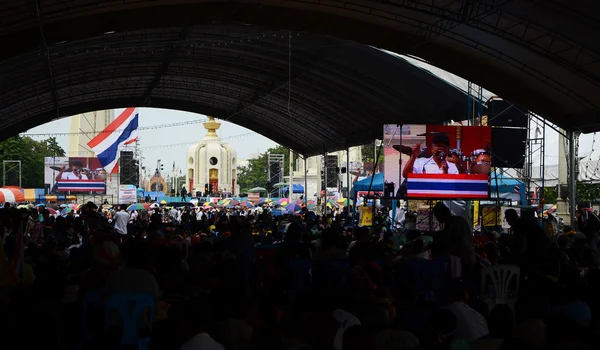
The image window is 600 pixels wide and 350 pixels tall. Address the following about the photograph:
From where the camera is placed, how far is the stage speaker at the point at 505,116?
78.3 ft

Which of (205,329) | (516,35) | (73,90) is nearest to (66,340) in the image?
(205,329)

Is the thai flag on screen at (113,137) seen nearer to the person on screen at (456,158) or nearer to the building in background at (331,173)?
the building in background at (331,173)

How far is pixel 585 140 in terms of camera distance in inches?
1550

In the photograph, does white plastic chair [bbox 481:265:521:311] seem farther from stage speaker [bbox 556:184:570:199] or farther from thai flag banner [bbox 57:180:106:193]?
thai flag banner [bbox 57:180:106:193]

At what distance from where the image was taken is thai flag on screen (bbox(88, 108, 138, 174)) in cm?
5344

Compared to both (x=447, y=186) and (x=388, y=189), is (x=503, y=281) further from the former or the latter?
(x=388, y=189)

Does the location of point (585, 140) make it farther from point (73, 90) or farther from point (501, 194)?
point (73, 90)

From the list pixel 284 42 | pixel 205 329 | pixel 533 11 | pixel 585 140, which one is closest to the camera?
pixel 205 329

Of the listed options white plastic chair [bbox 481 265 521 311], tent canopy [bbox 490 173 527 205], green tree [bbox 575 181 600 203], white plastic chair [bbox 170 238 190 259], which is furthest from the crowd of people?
green tree [bbox 575 181 600 203]

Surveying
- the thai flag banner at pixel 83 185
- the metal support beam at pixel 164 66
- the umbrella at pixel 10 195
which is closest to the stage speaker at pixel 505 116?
the metal support beam at pixel 164 66

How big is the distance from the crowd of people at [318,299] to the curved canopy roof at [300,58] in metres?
6.06

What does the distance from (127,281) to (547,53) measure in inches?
488

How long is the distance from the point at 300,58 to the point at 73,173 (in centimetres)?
2766

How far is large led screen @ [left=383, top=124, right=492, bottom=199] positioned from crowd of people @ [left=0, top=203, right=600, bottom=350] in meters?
7.29
